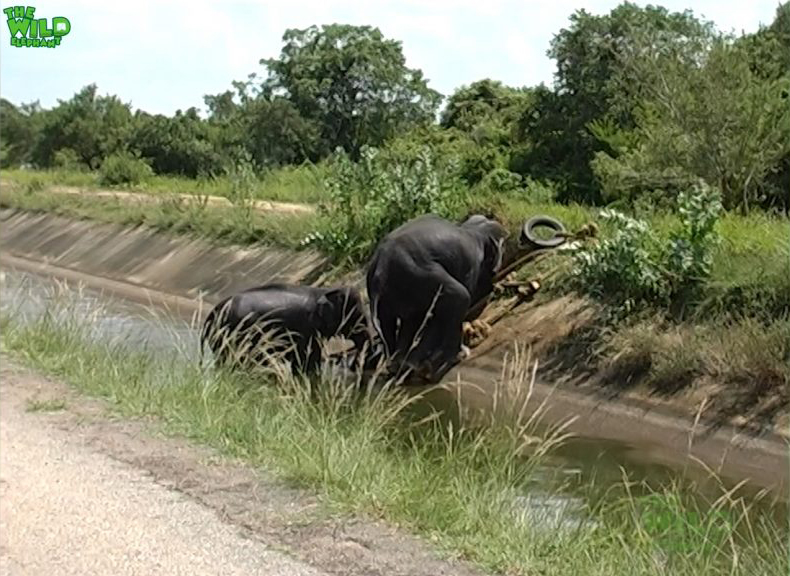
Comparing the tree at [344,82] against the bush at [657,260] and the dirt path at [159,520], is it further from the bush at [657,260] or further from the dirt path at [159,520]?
the dirt path at [159,520]

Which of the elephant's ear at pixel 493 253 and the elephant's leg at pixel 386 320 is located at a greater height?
the elephant's ear at pixel 493 253

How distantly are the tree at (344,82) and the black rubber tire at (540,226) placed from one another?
76.6 feet

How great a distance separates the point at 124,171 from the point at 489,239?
93.3 feet

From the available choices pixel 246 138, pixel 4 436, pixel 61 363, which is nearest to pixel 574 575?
pixel 4 436

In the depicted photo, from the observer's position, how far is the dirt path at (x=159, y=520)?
5777 millimetres

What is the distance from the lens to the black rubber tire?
54.5 ft

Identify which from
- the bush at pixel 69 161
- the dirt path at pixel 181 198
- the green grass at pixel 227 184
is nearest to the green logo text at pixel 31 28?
the dirt path at pixel 181 198

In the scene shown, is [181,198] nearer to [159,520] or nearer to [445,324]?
[445,324]

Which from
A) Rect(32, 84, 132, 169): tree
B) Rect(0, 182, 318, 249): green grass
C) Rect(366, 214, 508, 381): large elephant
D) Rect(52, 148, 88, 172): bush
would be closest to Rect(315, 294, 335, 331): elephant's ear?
Rect(366, 214, 508, 381): large elephant

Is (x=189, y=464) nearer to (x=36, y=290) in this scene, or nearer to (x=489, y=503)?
(x=489, y=503)

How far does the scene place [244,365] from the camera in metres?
10.2

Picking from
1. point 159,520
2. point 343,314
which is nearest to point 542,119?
point 343,314

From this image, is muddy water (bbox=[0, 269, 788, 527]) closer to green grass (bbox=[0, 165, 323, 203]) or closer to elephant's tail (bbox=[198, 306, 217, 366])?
elephant's tail (bbox=[198, 306, 217, 366])

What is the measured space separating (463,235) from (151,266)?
41.7ft
